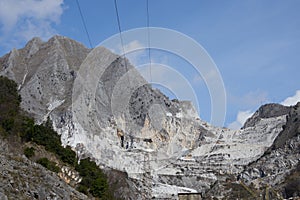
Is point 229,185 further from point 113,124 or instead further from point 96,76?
point 96,76

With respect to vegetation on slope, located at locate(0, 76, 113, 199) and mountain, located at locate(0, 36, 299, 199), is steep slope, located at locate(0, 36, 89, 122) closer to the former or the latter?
mountain, located at locate(0, 36, 299, 199)

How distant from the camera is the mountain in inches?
3691

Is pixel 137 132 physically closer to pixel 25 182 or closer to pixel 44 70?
pixel 44 70

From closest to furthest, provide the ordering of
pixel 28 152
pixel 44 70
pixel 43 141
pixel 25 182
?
1. pixel 25 182
2. pixel 28 152
3. pixel 43 141
4. pixel 44 70

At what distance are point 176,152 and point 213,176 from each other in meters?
46.0

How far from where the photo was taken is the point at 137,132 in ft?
498

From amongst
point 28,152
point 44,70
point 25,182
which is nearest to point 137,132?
point 44,70

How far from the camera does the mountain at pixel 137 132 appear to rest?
9375cm

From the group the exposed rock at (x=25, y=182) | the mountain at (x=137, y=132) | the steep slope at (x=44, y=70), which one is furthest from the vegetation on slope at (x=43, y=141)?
the steep slope at (x=44, y=70)

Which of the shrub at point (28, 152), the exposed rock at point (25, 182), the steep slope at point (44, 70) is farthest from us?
the steep slope at point (44, 70)

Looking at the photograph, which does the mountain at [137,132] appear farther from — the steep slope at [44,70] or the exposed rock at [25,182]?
the exposed rock at [25,182]

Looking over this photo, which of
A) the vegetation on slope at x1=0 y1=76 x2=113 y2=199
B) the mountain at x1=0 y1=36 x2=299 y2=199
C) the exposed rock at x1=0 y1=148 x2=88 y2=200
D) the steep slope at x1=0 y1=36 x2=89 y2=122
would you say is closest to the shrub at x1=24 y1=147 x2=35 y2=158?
the vegetation on slope at x1=0 y1=76 x2=113 y2=199

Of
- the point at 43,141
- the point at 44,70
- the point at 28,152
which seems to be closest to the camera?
the point at 28,152

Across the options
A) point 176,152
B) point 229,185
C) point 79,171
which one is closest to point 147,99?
point 176,152
